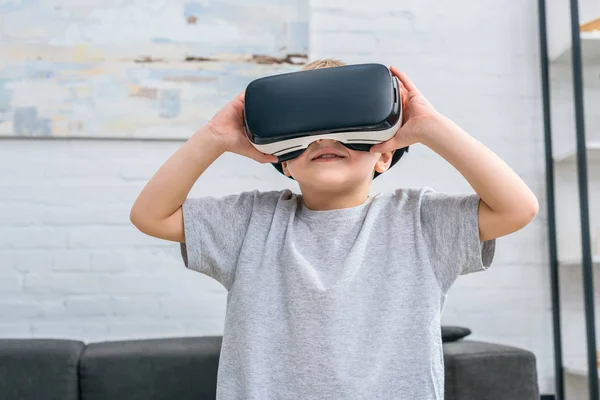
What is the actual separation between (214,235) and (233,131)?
0.16 meters

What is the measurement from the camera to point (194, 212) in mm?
1034

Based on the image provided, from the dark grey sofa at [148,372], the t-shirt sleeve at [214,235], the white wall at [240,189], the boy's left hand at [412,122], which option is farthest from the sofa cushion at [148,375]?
the boy's left hand at [412,122]

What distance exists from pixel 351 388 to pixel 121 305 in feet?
4.11

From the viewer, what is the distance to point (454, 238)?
977mm

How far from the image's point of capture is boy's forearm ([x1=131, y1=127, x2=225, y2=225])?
3.31ft

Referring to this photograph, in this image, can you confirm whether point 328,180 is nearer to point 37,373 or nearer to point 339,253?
point 339,253

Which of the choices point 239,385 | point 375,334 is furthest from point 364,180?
point 239,385

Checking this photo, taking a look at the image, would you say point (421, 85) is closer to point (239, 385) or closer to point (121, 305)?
point (121, 305)

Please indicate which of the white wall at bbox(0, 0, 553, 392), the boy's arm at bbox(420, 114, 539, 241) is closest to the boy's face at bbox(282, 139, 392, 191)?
the boy's arm at bbox(420, 114, 539, 241)

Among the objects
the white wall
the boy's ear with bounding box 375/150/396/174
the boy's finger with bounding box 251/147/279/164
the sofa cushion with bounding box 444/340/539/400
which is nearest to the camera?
the boy's finger with bounding box 251/147/279/164

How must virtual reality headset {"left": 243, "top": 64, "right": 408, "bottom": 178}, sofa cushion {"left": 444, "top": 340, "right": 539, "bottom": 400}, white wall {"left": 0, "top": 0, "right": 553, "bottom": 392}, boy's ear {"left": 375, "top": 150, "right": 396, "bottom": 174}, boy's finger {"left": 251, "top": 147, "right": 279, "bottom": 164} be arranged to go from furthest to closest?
white wall {"left": 0, "top": 0, "right": 553, "bottom": 392}
sofa cushion {"left": 444, "top": 340, "right": 539, "bottom": 400}
boy's ear {"left": 375, "top": 150, "right": 396, "bottom": 174}
boy's finger {"left": 251, "top": 147, "right": 279, "bottom": 164}
virtual reality headset {"left": 243, "top": 64, "right": 408, "bottom": 178}

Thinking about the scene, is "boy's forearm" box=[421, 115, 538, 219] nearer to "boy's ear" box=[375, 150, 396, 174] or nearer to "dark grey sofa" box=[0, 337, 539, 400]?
"boy's ear" box=[375, 150, 396, 174]

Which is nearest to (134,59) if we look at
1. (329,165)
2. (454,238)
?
(329,165)

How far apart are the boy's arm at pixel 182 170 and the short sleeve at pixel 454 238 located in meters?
0.25
